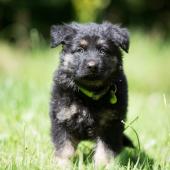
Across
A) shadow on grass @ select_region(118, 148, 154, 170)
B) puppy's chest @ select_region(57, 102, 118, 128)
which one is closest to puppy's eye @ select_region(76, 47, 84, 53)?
puppy's chest @ select_region(57, 102, 118, 128)

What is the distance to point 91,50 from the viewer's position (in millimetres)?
4988

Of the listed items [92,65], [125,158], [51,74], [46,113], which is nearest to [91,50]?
[92,65]

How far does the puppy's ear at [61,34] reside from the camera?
17.1ft

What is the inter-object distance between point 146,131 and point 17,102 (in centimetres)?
148

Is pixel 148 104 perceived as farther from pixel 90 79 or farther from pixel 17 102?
pixel 90 79

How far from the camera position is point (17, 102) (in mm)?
6727

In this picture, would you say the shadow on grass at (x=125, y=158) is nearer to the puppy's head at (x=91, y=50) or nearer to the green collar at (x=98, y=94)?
the green collar at (x=98, y=94)

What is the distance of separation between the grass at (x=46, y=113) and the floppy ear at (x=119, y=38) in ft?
2.03

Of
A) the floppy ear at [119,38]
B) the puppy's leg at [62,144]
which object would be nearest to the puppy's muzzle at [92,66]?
the floppy ear at [119,38]

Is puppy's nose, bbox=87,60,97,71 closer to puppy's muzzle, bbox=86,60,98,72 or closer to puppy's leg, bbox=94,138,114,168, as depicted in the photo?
puppy's muzzle, bbox=86,60,98,72

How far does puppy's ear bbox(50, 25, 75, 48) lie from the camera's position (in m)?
5.22

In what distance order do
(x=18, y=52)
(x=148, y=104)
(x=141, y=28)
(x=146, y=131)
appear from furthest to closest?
1. (x=141, y=28)
2. (x=18, y=52)
3. (x=148, y=104)
4. (x=146, y=131)

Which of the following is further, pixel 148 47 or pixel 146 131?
pixel 148 47

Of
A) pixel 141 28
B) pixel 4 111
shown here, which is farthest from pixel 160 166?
pixel 141 28
